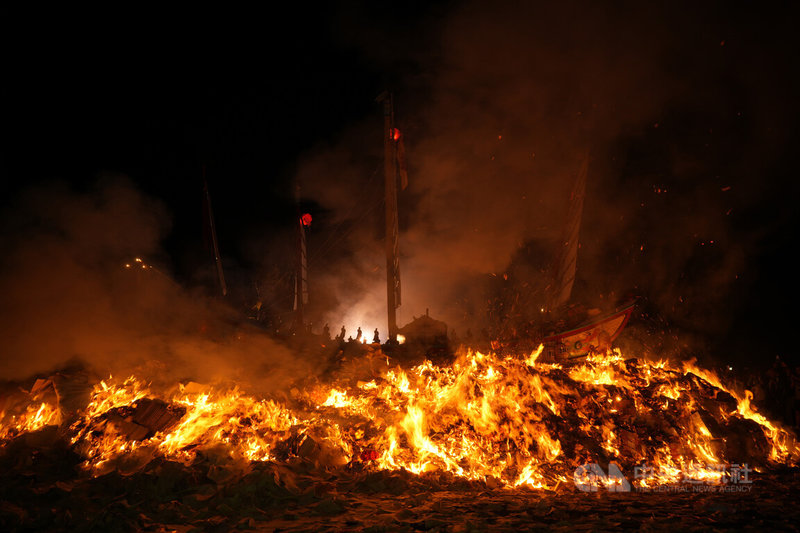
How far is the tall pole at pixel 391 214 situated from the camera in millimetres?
12203

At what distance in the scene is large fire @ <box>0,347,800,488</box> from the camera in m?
6.50

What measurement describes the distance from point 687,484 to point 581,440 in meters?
1.59

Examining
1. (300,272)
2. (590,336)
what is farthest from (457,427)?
(300,272)

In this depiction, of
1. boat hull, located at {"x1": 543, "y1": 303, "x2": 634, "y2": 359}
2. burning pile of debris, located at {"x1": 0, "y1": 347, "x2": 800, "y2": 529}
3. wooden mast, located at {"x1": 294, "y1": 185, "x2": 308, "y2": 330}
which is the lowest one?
burning pile of debris, located at {"x1": 0, "y1": 347, "x2": 800, "y2": 529}

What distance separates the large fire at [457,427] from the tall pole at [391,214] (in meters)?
3.86

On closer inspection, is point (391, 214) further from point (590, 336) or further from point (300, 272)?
point (590, 336)

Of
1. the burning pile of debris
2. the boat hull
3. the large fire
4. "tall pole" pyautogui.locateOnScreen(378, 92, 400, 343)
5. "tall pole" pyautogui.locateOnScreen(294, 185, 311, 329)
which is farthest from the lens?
"tall pole" pyautogui.locateOnScreen(294, 185, 311, 329)

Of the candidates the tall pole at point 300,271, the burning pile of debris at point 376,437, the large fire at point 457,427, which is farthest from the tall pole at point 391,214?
the tall pole at point 300,271

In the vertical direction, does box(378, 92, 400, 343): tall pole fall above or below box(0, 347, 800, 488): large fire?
above

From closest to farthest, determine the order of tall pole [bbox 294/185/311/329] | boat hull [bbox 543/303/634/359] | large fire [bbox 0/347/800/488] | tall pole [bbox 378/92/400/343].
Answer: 1. large fire [bbox 0/347/800/488]
2. boat hull [bbox 543/303/634/359]
3. tall pole [bbox 378/92/400/343]
4. tall pole [bbox 294/185/311/329]

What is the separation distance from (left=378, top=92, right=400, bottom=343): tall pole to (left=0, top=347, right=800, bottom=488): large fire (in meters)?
3.86

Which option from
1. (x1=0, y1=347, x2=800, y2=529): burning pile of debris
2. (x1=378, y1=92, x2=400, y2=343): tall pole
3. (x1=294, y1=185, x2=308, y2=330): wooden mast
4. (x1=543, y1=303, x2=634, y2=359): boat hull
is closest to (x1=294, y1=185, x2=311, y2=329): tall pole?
(x1=294, y1=185, x2=308, y2=330): wooden mast

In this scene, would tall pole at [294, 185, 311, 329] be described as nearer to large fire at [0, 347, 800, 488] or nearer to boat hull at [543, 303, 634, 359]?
large fire at [0, 347, 800, 488]

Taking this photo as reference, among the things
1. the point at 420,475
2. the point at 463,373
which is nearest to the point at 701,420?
the point at 463,373
